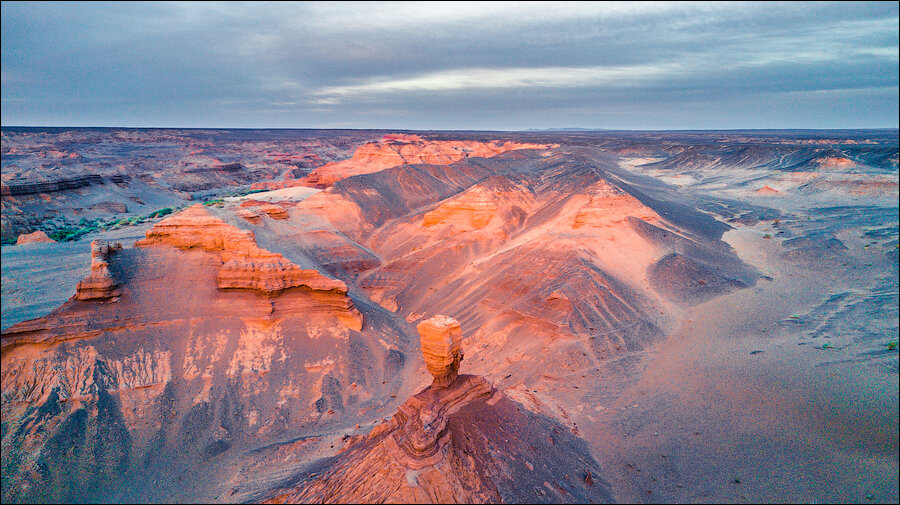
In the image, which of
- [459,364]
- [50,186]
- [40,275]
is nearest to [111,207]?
[50,186]

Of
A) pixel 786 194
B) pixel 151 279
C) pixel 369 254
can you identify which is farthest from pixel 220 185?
pixel 786 194

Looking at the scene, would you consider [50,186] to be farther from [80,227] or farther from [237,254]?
[237,254]

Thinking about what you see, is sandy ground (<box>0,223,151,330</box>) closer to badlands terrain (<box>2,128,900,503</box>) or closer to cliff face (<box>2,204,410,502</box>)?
badlands terrain (<box>2,128,900,503</box>)

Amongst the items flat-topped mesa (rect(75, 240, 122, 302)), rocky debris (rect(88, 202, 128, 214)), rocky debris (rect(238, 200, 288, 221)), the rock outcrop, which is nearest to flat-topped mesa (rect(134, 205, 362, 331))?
flat-topped mesa (rect(75, 240, 122, 302))

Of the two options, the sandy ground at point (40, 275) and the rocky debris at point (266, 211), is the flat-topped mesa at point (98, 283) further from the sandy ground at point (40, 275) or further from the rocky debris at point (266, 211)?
the rocky debris at point (266, 211)

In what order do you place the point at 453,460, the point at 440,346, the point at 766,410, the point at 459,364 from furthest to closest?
the point at 459,364 < the point at 766,410 < the point at 440,346 < the point at 453,460

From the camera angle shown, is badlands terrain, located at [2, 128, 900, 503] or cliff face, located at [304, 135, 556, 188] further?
cliff face, located at [304, 135, 556, 188]

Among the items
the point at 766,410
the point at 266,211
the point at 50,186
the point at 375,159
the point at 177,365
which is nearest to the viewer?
the point at 766,410

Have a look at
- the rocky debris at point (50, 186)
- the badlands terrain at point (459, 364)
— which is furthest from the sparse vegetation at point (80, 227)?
Result: the rocky debris at point (50, 186)
